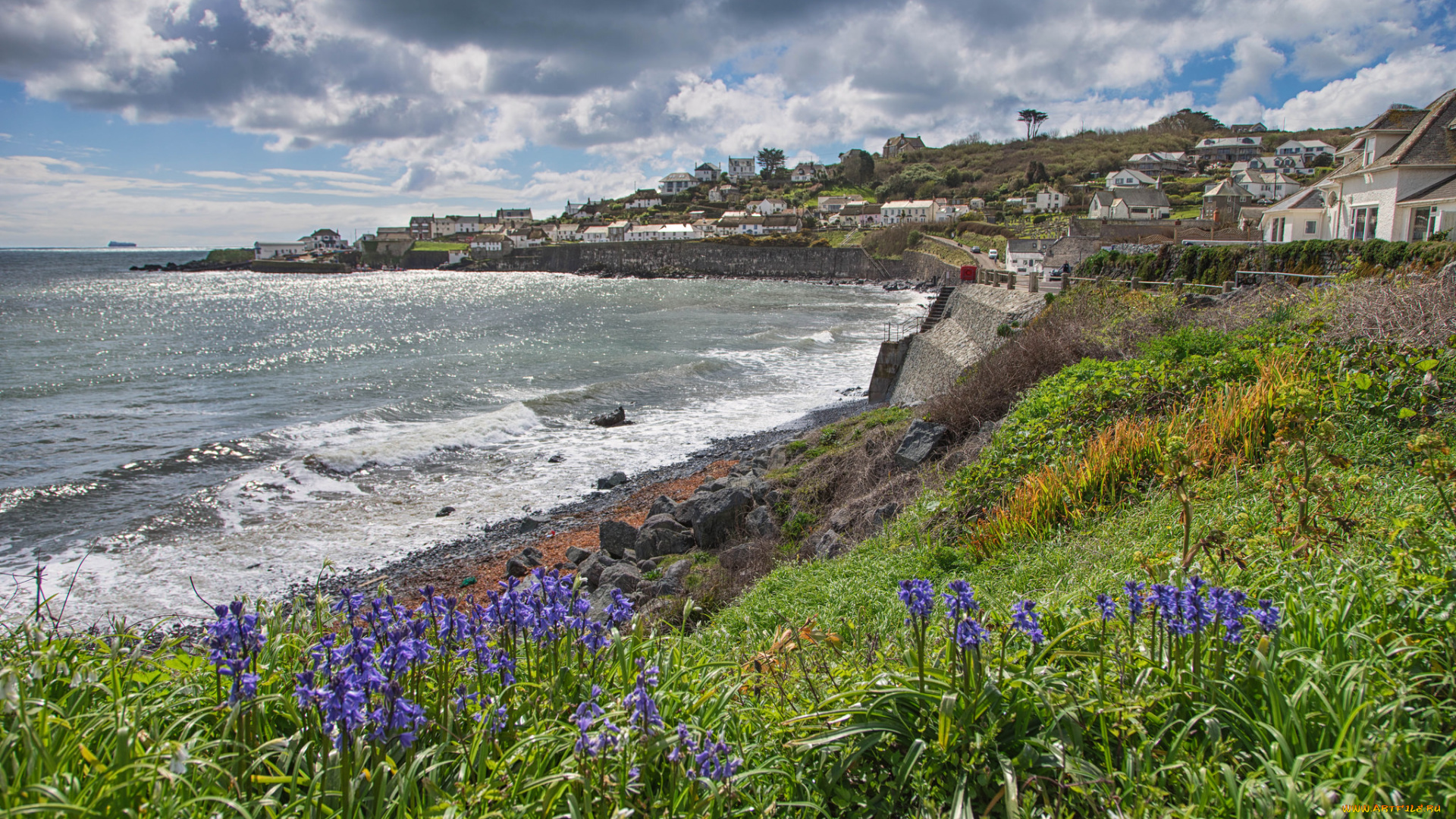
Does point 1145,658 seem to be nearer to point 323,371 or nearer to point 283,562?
point 283,562

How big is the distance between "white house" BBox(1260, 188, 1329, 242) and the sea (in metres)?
17.9

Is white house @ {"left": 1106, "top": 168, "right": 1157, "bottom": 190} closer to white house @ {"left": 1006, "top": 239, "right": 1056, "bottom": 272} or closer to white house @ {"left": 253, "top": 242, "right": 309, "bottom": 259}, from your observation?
white house @ {"left": 1006, "top": 239, "right": 1056, "bottom": 272}

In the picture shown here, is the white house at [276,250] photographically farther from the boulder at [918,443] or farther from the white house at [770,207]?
the boulder at [918,443]

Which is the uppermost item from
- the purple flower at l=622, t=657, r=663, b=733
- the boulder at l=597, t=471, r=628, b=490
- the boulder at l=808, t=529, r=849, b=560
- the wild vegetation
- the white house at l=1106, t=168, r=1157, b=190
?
the white house at l=1106, t=168, r=1157, b=190

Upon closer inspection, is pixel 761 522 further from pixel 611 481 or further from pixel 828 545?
pixel 611 481

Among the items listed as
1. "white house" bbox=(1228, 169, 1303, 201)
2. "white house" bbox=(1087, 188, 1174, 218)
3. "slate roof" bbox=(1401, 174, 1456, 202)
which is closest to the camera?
"slate roof" bbox=(1401, 174, 1456, 202)

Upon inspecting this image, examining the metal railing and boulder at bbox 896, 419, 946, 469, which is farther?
the metal railing

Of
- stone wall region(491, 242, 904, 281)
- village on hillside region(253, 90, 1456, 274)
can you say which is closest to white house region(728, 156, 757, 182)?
village on hillside region(253, 90, 1456, 274)

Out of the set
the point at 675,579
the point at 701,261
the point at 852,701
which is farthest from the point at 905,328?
the point at 701,261

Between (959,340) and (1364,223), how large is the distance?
13.9 m

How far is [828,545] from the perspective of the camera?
841cm

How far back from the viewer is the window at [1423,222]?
19703mm

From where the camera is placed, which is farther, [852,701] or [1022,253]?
[1022,253]

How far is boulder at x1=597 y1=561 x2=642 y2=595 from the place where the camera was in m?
10.1
